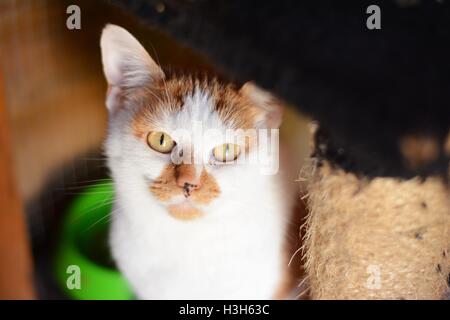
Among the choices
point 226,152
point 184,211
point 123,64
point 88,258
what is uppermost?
point 123,64

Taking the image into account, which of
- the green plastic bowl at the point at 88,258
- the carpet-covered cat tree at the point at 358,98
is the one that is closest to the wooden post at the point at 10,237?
the green plastic bowl at the point at 88,258

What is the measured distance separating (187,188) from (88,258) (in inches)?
12.3

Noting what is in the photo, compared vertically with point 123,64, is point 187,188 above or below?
below

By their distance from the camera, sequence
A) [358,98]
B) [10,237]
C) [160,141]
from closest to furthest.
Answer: [358,98] < [160,141] < [10,237]

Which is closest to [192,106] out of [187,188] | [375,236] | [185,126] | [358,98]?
[185,126]

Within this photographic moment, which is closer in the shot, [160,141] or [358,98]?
[358,98]

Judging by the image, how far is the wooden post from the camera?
0.99 meters

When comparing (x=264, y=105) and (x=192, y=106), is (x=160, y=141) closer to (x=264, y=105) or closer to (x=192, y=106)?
(x=192, y=106)

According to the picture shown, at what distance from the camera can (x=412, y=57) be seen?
0.82 meters

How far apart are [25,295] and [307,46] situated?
79cm

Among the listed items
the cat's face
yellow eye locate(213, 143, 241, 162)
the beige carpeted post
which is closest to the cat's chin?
the cat's face

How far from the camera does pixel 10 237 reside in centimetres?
102

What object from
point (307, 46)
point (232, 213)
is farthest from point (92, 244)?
point (307, 46)

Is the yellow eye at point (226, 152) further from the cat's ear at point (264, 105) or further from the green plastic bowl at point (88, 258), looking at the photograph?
the green plastic bowl at point (88, 258)
